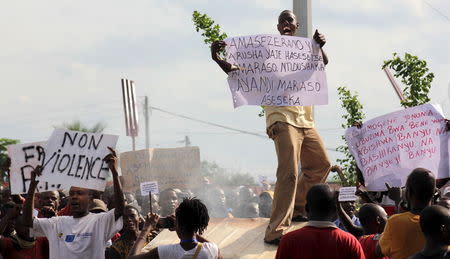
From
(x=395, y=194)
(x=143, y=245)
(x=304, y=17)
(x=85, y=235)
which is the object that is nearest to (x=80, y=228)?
(x=85, y=235)

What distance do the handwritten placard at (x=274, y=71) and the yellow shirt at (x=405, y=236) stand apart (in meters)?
3.32

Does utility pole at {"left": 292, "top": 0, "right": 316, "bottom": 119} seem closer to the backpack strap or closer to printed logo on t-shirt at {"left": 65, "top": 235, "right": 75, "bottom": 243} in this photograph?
printed logo on t-shirt at {"left": 65, "top": 235, "right": 75, "bottom": 243}

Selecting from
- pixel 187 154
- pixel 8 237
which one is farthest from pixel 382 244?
pixel 187 154

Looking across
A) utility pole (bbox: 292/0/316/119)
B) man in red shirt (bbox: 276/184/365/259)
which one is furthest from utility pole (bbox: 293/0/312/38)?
man in red shirt (bbox: 276/184/365/259)

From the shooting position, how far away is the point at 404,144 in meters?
8.64

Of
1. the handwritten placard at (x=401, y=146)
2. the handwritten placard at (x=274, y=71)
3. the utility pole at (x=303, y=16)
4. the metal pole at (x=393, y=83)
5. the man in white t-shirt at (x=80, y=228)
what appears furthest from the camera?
the metal pole at (x=393, y=83)

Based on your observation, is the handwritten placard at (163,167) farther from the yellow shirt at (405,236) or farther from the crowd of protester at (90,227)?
the yellow shirt at (405,236)

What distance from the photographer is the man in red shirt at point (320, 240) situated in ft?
18.5

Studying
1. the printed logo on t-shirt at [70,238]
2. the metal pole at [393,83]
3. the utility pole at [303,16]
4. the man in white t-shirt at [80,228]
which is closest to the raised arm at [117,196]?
the man in white t-shirt at [80,228]

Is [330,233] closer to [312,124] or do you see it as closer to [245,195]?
[312,124]

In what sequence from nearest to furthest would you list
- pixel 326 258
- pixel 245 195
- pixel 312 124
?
pixel 326 258, pixel 312 124, pixel 245 195

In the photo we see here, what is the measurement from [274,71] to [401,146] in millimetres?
1577

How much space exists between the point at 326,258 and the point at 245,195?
12537 millimetres

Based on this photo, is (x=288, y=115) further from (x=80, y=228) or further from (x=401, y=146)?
(x=80, y=228)
